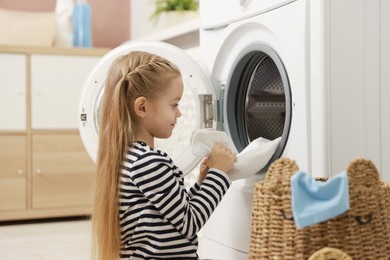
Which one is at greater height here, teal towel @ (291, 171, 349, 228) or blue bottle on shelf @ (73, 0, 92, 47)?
blue bottle on shelf @ (73, 0, 92, 47)

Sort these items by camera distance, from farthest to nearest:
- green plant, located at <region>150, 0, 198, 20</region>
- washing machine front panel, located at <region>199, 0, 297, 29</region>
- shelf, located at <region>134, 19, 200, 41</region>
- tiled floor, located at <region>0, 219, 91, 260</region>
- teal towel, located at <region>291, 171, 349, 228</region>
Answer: green plant, located at <region>150, 0, 198, 20</region> → shelf, located at <region>134, 19, 200, 41</region> → tiled floor, located at <region>0, 219, 91, 260</region> → washing machine front panel, located at <region>199, 0, 297, 29</region> → teal towel, located at <region>291, 171, 349, 228</region>

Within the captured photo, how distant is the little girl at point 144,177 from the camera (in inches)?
56.0

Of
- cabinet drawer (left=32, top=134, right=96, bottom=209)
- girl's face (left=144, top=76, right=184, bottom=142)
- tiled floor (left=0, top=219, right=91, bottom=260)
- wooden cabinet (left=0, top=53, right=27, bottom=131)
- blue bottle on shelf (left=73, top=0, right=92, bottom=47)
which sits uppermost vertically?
blue bottle on shelf (left=73, top=0, right=92, bottom=47)

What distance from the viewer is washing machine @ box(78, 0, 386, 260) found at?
1.37 metres

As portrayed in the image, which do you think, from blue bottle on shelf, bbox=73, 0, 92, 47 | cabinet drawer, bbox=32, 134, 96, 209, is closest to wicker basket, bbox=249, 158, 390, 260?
cabinet drawer, bbox=32, 134, 96, 209

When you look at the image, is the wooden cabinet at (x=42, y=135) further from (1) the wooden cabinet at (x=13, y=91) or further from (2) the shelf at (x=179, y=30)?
(2) the shelf at (x=179, y=30)

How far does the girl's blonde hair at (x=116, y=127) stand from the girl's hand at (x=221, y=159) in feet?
0.61

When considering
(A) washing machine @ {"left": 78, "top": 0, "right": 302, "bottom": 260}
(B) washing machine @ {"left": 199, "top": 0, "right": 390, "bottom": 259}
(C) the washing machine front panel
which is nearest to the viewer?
(B) washing machine @ {"left": 199, "top": 0, "right": 390, "bottom": 259}

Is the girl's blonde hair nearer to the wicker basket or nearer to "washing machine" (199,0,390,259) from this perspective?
"washing machine" (199,0,390,259)

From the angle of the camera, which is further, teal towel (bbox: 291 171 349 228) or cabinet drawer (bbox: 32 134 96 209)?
cabinet drawer (bbox: 32 134 96 209)

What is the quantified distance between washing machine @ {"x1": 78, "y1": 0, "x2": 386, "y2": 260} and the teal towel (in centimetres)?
24

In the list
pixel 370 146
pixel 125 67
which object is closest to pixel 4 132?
pixel 125 67

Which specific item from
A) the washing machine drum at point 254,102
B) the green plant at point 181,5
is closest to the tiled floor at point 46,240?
the washing machine drum at point 254,102

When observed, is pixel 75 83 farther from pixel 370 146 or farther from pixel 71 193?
pixel 370 146
